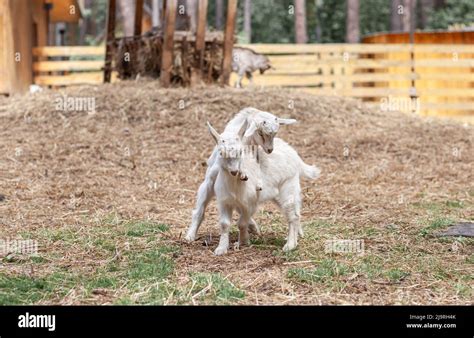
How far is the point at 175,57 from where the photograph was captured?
1324cm

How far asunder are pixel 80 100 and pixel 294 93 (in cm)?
412

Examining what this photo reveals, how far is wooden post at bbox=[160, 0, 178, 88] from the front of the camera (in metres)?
12.4

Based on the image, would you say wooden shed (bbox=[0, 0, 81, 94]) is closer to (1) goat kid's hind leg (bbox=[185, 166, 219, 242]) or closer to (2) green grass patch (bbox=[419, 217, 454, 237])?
(1) goat kid's hind leg (bbox=[185, 166, 219, 242])

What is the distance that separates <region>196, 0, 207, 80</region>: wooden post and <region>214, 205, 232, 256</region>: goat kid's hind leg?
712cm

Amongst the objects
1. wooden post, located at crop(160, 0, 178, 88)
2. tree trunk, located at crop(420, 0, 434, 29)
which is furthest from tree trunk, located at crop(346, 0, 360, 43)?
wooden post, located at crop(160, 0, 178, 88)

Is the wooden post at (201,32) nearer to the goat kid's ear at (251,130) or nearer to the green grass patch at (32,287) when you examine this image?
the goat kid's ear at (251,130)

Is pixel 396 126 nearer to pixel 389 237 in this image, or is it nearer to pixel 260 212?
pixel 260 212

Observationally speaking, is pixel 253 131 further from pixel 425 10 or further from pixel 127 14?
pixel 425 10

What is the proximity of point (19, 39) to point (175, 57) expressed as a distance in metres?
5.94

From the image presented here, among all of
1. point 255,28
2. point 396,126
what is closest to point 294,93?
point 396,126

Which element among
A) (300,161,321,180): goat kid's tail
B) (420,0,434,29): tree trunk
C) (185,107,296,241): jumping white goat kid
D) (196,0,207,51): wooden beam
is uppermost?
(420,0,434,29): tree trunk

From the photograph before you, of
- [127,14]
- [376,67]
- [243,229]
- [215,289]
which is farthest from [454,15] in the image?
[215,289]

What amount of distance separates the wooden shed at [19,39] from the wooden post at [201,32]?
4.56m
